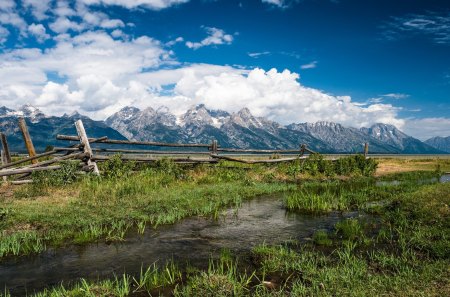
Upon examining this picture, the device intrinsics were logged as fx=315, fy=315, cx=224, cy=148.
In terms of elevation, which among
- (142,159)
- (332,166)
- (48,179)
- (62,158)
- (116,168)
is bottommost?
(48,179)

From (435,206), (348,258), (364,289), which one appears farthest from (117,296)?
(435,206)

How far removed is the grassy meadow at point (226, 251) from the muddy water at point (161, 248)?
0.37m

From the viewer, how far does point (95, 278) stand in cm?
512

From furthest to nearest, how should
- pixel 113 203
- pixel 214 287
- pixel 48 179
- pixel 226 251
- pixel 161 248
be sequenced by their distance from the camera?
pixel 48 179
pixel 113 203
pixel 161 248
pixel 226 251
pixel 214 287

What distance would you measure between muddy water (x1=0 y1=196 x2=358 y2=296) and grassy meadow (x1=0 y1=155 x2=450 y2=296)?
1.21 ft

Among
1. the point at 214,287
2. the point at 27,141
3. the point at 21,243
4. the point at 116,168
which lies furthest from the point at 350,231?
the point at 27,141

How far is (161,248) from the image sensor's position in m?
6.61

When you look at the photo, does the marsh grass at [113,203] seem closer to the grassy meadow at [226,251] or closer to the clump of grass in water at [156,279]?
the grassy meadow at [226,251]

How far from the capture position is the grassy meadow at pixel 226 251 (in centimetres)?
458

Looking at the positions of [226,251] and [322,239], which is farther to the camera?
[322,239]

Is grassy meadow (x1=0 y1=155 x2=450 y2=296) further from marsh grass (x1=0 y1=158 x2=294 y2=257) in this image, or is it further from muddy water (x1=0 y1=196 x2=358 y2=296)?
muddy water (x1=0 y1=196 x2=358 y2=296)

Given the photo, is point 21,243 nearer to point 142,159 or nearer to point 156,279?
point 156,279

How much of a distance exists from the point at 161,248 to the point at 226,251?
144 cm

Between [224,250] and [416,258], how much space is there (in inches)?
138
